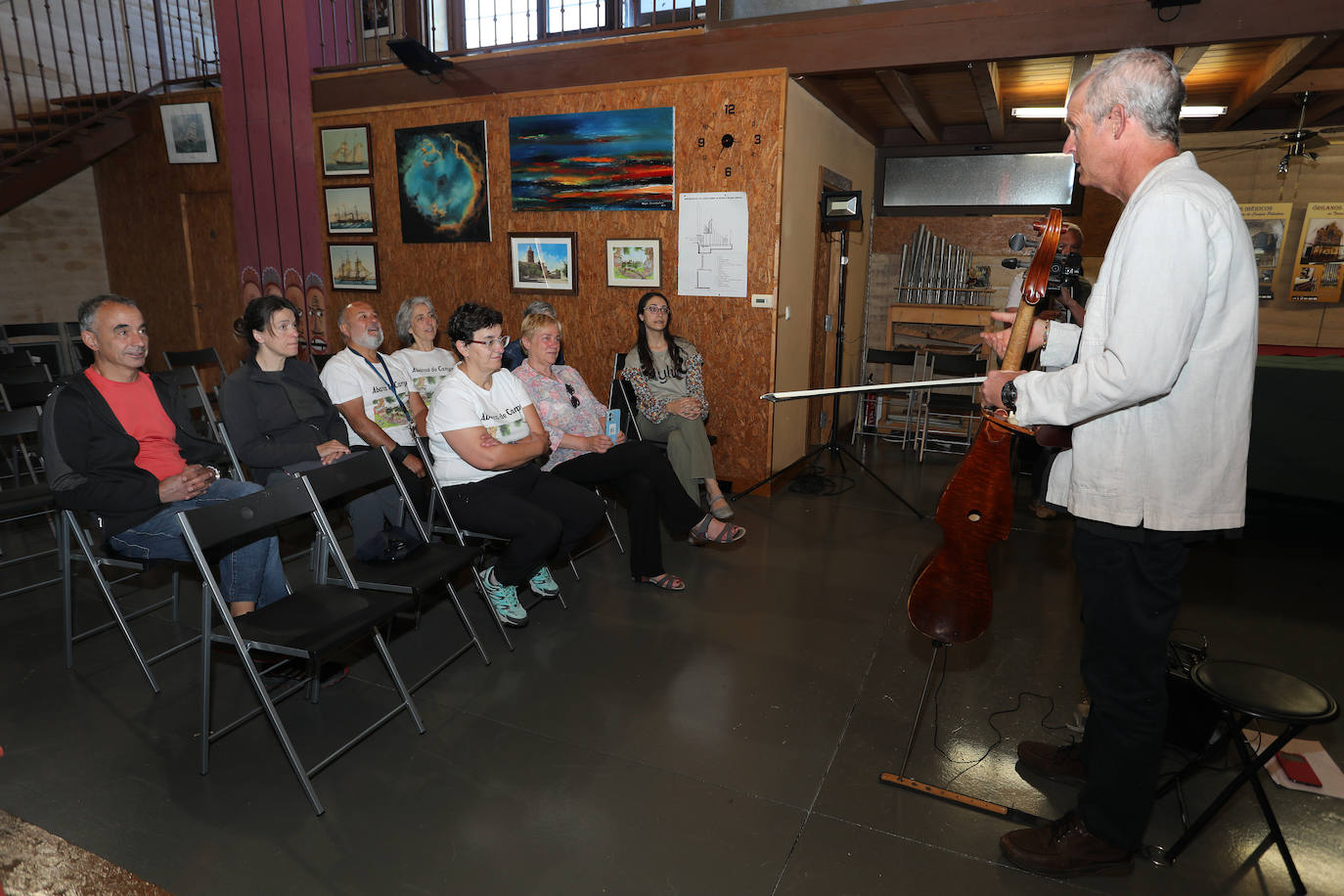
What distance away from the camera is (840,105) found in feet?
18.8

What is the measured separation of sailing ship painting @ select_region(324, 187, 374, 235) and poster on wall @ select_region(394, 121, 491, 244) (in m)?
0.35

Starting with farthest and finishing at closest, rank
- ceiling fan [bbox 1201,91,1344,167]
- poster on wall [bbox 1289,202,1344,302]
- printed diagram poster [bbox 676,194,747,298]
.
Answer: poster on wall [bbox 1289,202,1344,302], ceiling fan [bbox 1201,91,1344,167], printed diagram poster [bbox 676,194,747,298]

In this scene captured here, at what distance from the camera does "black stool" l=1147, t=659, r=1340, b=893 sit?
1760 millimetres

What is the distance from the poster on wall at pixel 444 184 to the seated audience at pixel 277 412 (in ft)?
8.24

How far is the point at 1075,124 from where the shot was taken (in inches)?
66.1

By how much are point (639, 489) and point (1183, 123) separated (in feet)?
19.4

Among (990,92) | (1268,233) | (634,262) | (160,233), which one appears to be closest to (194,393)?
(634,262)

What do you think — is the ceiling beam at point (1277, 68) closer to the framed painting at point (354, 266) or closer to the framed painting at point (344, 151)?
the framed painting at point (344, 151)

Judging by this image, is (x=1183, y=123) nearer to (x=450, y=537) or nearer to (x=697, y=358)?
(x=697, y=358)

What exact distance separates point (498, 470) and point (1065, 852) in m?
2.42

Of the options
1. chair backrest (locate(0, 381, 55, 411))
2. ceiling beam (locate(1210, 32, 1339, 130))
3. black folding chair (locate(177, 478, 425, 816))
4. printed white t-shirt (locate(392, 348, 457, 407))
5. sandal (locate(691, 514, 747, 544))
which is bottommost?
sandal (locate(691, 514, 747, 544))

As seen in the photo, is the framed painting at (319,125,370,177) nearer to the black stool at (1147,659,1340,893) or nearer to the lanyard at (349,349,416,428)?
the lanyard at (349,349,416,428)

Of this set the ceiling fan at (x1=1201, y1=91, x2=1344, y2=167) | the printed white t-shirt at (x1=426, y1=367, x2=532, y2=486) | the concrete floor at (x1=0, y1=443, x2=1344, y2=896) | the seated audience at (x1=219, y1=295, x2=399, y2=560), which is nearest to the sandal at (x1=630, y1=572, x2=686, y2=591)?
the concrete floor at (x1=0, y1=443, x2=1344, y2=896)

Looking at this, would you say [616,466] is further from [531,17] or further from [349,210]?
[531,17]
